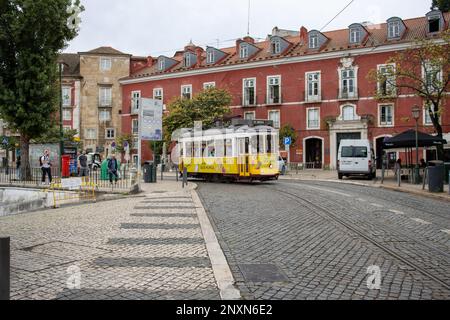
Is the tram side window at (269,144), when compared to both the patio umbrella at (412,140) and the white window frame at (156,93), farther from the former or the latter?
the white window frame at (156,93)

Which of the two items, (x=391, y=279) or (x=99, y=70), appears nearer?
(x=391, y=279)

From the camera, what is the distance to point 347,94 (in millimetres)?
40844

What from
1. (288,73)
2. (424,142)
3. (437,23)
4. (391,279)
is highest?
(437,23)

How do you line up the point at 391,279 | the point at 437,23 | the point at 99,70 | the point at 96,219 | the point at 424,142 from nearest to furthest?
the point at 391,279
the point at 96,219
the point at 424,142
the point at 437,23
the point at 99,70

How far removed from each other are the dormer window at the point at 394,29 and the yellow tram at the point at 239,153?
909 inches

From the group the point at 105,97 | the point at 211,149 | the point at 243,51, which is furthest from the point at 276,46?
the point at 105,97

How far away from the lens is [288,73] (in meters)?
43.8

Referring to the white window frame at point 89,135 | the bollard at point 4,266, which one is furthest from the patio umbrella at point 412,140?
the white window frame at point 89,135

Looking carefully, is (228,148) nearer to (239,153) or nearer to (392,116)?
(239,153)

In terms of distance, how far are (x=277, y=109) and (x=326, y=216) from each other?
34.9 metres

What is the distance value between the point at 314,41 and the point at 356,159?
19827mm
